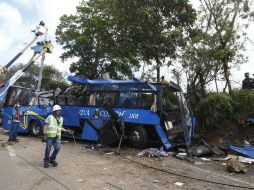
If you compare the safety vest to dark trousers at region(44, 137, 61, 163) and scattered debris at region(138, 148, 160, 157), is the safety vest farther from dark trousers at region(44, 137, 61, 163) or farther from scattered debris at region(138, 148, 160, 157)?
scattered debris at region(138, 148, 160, 157)

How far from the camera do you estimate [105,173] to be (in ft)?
26.9

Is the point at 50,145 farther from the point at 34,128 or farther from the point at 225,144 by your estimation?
the point at 34,128

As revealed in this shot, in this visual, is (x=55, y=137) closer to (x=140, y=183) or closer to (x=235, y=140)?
(x=140, y=183)

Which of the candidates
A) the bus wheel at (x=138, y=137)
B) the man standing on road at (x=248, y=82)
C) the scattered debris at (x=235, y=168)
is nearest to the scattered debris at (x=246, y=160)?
the scattered debris at (x=235, y=168)

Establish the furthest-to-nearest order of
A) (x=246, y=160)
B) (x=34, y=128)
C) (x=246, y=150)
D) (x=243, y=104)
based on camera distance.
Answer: (x=34, y=128)
(x=243, y=104)
(x=246, y=150)
(x=246, y=160)

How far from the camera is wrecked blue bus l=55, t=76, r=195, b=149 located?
37.7ft

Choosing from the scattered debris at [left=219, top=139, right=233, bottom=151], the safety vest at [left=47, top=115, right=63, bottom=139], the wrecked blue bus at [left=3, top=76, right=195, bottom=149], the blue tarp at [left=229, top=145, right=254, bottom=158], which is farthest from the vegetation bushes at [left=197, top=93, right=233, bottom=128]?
the safety vest at [left=47, top=115, right=63, bottom=139]

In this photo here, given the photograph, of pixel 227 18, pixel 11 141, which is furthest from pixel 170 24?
pixel 11 141

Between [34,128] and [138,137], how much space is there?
6.48 m

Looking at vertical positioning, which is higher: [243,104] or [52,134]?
[243,104]

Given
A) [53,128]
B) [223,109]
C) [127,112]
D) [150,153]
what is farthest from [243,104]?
[53,128]

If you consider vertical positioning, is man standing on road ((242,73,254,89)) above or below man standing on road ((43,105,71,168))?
above

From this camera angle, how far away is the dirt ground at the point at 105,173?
7.04m

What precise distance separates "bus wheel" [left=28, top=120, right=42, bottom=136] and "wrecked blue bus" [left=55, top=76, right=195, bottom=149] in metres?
3.15
